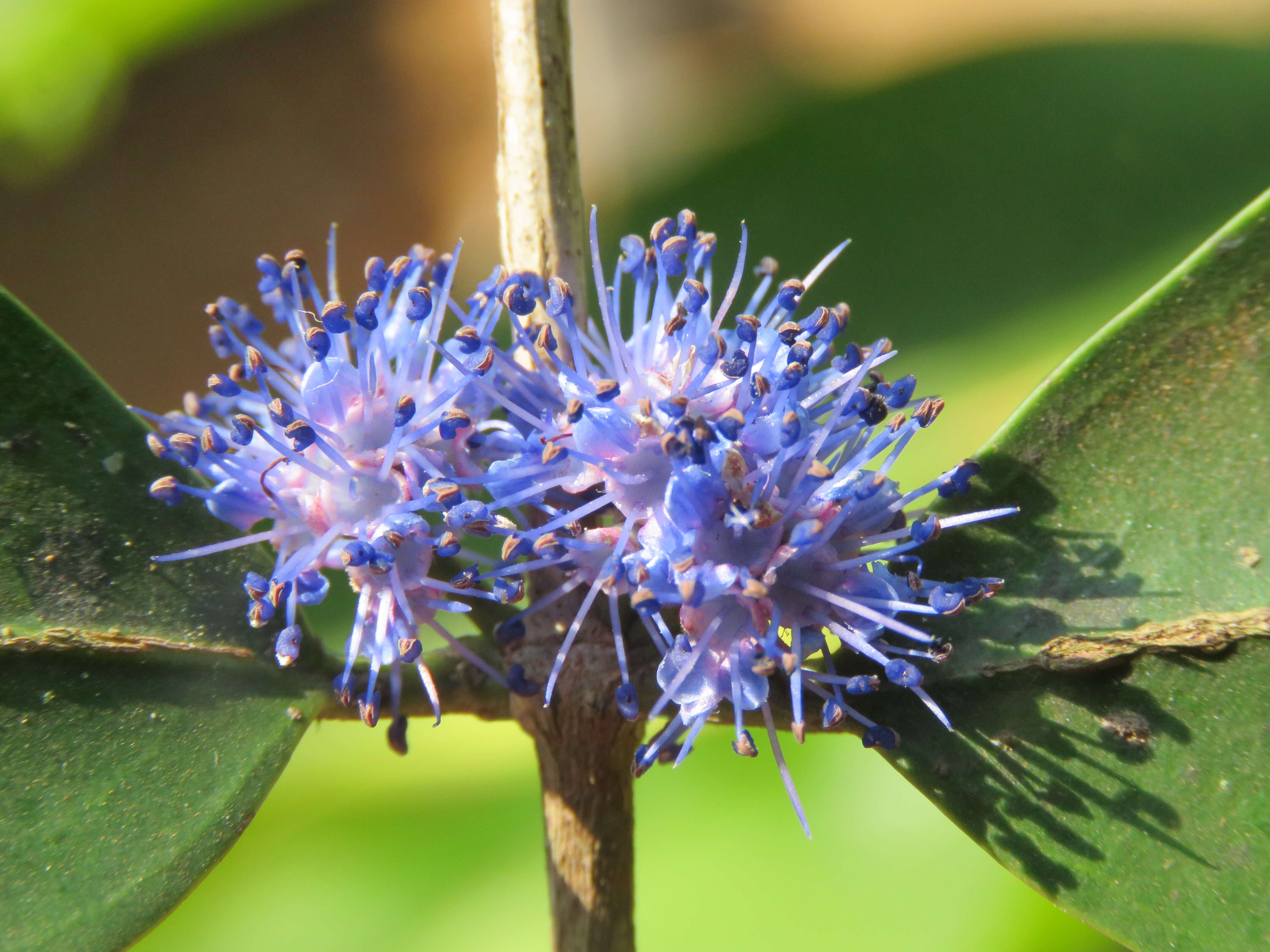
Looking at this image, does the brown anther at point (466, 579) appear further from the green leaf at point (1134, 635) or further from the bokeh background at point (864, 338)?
the bokeh background at point (864, 338)

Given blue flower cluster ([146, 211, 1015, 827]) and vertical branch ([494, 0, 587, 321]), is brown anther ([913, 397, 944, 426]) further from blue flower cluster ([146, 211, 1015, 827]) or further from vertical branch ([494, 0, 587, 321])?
vertical branch ([494, 0, 587, 321])

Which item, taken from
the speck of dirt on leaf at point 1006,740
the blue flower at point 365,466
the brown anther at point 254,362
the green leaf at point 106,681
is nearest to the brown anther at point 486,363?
the blue flower at point 365,466

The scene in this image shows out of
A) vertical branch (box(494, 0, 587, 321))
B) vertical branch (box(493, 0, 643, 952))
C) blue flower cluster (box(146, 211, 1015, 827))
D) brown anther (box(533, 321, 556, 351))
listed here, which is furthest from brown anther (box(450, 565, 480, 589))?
vertical branch (box(494, 0, 587, 321))

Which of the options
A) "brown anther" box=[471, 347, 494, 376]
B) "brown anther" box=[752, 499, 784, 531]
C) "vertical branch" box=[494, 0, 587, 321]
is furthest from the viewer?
"vertical branch" box=[494, 0, 587, 321]

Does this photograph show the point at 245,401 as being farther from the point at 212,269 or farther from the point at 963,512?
the point at 212,269

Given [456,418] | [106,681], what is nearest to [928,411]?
[456,418]

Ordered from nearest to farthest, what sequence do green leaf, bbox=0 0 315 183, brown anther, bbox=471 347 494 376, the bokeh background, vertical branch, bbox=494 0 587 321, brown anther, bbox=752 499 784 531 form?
1. brown anther, bbox=752 499 784 531
2. brown anther, bbox=471 347 494 376
3. vertical branch, bbox=494 0 587 321
4. the bokeh background
5. green leaf, bbox=0 0 315 183
